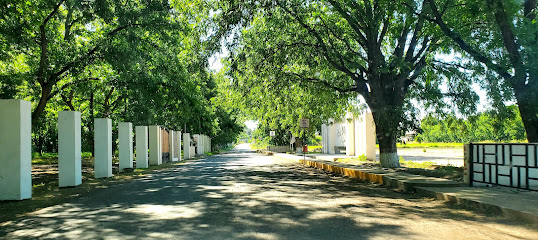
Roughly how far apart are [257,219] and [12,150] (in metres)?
6.74

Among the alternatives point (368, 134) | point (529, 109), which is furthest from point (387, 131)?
point (368, 134)

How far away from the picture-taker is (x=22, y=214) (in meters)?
7.81

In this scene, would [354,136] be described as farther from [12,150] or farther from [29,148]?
[12,150]

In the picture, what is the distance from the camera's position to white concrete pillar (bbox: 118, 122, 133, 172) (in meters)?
18.3

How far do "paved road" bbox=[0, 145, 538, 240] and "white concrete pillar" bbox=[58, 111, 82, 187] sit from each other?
2901 millimetres

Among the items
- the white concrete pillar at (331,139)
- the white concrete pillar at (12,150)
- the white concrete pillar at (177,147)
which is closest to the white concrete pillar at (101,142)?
the white concrete pillar at (12,150)

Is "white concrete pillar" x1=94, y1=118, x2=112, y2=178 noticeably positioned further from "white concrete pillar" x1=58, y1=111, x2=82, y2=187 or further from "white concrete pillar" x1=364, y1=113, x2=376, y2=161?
"white concrete pillar" x1=364, y1=113, x2=376, y2=161

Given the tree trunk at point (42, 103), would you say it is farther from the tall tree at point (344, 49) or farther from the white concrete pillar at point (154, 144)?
the white concrete pillar at point (154, 144)

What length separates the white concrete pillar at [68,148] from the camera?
→ 12.4 meters

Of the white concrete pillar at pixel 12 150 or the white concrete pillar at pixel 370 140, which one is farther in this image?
the white concrete pillar at pixel 370 140

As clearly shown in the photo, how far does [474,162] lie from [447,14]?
5.31 meters

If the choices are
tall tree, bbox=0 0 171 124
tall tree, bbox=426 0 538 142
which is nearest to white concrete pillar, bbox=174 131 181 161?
tall tree, bbox=0 0 171 124

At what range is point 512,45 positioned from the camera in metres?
11.1

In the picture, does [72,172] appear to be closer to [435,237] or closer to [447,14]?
[435,237]
